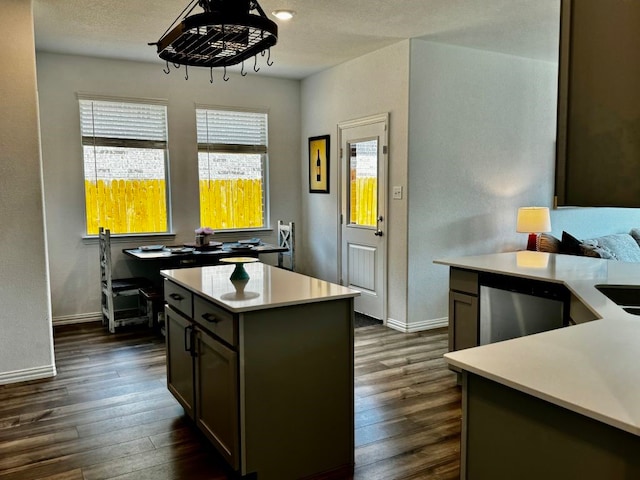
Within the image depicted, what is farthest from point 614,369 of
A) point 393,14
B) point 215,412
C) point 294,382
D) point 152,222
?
point 152,222

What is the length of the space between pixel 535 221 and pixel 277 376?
3.62 metres

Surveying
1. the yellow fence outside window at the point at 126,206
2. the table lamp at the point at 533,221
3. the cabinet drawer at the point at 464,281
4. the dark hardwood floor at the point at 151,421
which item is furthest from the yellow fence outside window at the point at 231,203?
the cabinet drawer at the point at 464,281

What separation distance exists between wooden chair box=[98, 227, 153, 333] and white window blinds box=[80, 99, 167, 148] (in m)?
0.97

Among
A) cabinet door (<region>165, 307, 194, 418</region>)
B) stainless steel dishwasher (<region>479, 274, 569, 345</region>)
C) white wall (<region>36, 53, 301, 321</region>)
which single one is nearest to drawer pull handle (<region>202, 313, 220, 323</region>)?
cabinet door (<region>165, 307, 194, 418</region>)

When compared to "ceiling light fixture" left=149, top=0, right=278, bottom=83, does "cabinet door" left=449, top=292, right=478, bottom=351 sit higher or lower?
lower

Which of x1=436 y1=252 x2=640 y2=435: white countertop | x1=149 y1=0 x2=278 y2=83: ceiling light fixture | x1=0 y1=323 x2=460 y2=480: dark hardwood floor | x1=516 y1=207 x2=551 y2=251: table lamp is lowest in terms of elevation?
x1=0 y1=323 x2=460 y2=480: dark hardwood floor

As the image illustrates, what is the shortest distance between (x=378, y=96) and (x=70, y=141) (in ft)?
10.0

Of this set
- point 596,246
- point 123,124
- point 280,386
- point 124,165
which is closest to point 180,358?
point 280,386

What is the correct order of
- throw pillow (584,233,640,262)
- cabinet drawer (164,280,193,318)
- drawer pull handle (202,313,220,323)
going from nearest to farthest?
1. drawer pull handle (202,313,220,323)
2. cabinet drawer (164,280,193,318)
3. throw pillow (584,233,640,262)

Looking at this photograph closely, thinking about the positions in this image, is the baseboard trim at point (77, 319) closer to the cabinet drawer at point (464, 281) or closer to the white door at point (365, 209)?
the white door at point (365, 209)

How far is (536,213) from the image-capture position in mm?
4961

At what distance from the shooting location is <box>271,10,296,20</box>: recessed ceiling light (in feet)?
12.4

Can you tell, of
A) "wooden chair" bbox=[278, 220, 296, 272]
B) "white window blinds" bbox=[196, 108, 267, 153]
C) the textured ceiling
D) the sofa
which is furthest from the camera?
"white window blinds" bbox=[196, 108, 267, 153]

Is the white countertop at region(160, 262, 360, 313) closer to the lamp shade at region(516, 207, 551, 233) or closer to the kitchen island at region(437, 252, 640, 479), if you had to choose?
the kitchen island at region(437, 252, 640, 479)
